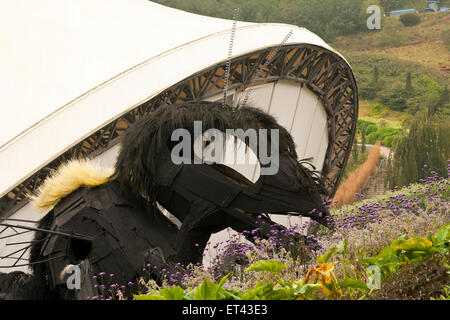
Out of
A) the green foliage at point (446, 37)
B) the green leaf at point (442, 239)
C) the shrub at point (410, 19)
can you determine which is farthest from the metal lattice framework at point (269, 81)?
the shrub at point (410, 19)

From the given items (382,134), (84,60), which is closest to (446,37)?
(382,134)

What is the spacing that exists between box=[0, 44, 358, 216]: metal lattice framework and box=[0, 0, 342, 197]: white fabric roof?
23 cm

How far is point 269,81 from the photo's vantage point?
11.9 metres

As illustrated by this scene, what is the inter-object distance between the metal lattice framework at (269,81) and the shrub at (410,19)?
47357 mm

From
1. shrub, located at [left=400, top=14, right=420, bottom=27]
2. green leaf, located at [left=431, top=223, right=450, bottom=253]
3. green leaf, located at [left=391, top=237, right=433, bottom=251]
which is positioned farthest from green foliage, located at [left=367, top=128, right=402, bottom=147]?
green leaf, located at [left=391, top=237, right=433, bottom=251]

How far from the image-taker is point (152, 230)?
4.44 metres

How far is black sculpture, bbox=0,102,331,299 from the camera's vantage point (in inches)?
160

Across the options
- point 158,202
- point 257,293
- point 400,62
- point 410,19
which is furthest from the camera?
point 410,19

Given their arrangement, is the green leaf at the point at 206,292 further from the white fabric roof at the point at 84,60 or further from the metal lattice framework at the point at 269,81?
the white fabric roof at the point at 84,60

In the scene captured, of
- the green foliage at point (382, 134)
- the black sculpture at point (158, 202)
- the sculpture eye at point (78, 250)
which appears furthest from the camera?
the green foliage at point (382, 134)

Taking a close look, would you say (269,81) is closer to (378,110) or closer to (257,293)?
(257,293)

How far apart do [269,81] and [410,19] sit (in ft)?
178

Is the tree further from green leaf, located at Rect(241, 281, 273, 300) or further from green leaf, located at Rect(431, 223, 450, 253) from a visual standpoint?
green leaf, located at Rect(241, 281, 273, 300)

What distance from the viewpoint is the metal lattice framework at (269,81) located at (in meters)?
8.41
